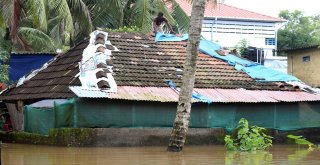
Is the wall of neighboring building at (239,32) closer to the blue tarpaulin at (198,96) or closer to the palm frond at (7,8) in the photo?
the blue tarpaulin at (198,96)

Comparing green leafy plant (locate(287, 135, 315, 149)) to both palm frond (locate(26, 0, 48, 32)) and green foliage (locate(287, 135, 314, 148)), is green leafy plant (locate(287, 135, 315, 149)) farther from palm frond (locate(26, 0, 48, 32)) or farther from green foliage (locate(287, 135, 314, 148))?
palm frond (locate(26, 0, 48, 32))

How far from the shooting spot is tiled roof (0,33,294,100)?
57.2 feet

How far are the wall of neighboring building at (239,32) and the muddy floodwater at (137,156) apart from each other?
2495cm

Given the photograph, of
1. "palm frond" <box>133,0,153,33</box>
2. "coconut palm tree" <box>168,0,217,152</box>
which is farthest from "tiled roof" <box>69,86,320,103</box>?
"palm frond" <box>133,0,153,33</box>

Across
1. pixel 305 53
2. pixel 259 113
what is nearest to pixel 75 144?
pixel 259 113

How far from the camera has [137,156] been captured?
13.4m

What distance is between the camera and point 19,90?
19438mm

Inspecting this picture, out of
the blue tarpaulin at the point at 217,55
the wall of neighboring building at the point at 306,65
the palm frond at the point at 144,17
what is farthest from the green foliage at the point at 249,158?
the wall of neighboring building at the point at 306,65

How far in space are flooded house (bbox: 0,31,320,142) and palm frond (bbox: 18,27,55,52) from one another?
8.22 meters

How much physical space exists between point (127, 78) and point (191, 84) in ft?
12.5

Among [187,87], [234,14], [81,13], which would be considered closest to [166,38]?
[81,13]

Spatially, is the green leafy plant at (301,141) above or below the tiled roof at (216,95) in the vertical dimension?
below

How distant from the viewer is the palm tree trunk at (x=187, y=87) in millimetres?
13828

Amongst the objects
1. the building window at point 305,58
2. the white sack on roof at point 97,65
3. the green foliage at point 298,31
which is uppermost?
the green foliage at point 298,31
